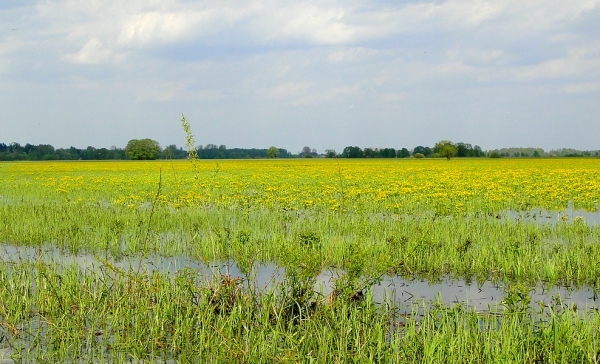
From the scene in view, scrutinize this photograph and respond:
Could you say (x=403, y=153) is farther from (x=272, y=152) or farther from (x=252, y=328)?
(x=252, y=328)

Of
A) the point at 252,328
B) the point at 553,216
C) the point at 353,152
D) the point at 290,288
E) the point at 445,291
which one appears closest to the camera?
the point at 252,328

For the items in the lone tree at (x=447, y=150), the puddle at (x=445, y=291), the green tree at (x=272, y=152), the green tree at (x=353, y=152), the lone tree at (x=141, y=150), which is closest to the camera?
the puddle at (x=445, y=291)

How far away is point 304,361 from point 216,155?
10843 cm

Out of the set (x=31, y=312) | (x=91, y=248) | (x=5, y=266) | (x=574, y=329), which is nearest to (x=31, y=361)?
(x=31, y=312)

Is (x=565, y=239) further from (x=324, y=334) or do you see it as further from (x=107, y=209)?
(x=107, y=209)

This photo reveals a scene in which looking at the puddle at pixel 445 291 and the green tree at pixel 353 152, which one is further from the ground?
the green tree at pixel 353 152

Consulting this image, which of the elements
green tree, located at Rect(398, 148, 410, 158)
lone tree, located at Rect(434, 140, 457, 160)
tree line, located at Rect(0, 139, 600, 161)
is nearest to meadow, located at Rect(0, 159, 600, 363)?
tree line, located at Rect(0, 139, 600, 161)

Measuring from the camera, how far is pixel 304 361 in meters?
4.59

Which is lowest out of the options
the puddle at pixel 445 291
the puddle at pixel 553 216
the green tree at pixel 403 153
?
the puddle at pixel 445 291

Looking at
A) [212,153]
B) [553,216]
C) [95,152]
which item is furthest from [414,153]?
[553,216]

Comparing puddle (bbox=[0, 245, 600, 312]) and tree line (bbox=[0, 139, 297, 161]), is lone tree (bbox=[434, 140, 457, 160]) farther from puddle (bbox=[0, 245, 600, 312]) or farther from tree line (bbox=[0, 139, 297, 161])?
puddle (bbox=[0, 245, 600, 312])

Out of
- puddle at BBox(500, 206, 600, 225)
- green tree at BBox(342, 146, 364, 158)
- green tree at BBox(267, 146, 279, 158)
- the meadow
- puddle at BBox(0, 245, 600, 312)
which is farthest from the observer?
green tree at BBox(267, 146, 279, 158)

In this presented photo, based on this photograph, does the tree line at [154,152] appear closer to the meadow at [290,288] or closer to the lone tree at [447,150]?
the lone tree at [447,150]

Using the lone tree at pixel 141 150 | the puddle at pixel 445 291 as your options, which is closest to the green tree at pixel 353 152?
the lone tree at pixel 141 150
